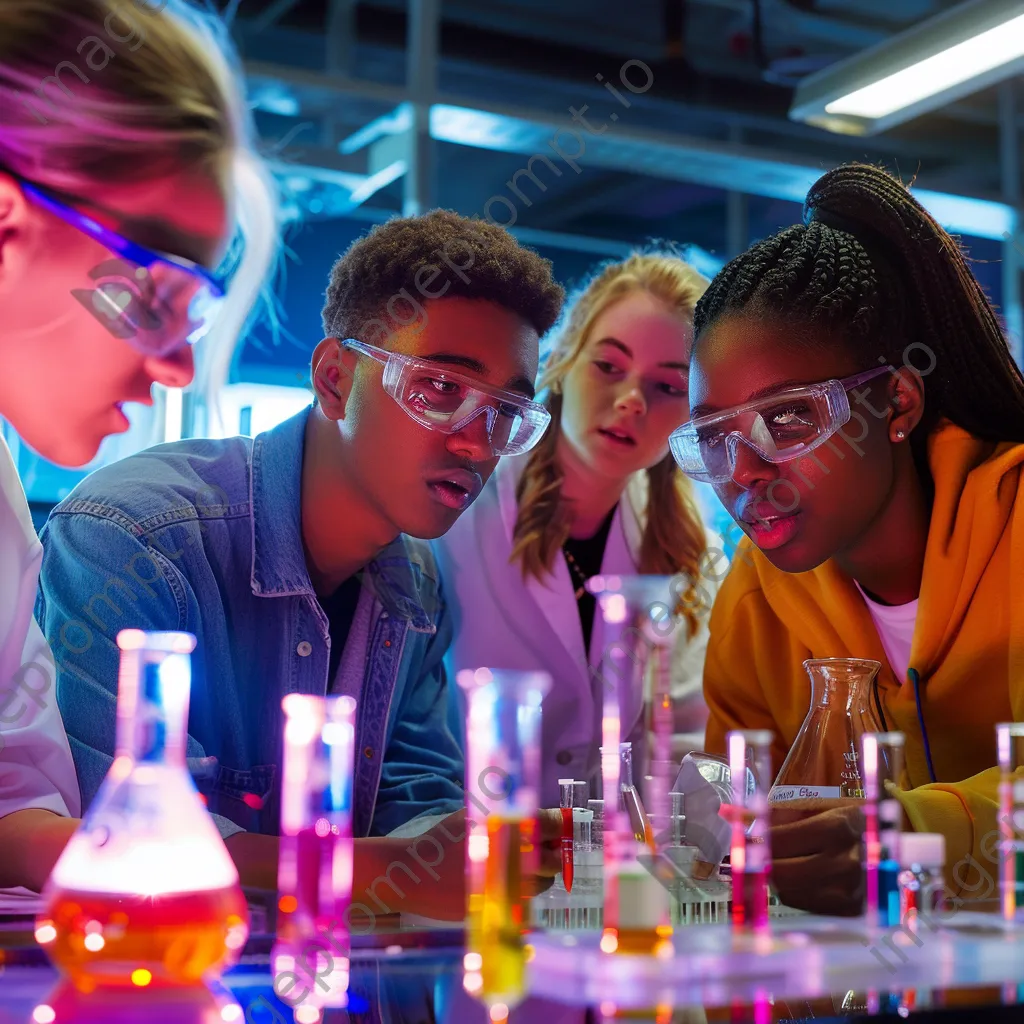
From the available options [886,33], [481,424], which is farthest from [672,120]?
[481,424]

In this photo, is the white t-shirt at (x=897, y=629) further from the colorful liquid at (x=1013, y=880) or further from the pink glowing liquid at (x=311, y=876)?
the pink glowing liquid at (x=311, y=876)

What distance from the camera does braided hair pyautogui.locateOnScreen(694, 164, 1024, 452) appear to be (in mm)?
1802

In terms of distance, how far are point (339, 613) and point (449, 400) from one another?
45cm

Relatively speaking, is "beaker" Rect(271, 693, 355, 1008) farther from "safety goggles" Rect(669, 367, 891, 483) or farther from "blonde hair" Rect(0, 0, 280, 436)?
"safety goggles" Rect(669, 367, 891, 483)

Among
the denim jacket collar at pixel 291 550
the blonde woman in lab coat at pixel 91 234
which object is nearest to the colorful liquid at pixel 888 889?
the blonde woman in lab coat at pixel 91 234

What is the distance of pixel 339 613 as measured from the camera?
6.78 ft

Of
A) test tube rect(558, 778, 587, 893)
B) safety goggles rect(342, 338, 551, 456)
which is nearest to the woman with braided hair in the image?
safety goggles rect(342, 338, 551, 456)

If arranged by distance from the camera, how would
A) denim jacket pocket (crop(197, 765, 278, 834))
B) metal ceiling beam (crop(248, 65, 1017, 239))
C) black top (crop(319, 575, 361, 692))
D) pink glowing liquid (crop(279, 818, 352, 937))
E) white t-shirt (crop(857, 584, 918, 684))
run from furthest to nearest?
metal ceiling beam (crop(248, 65, 1017, 239)) → black top (crop(319, 575, 361, 692)) → white t-shirt (crop(857, 584, 918, 684)) → denim jacket pocket (crop(197, 765, 278, 834)) → pink glowing liquid (crop(279, 818, 352, 937))

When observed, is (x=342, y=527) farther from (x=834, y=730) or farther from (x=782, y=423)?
(x=834, y=730)

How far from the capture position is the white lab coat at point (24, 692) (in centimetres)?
141

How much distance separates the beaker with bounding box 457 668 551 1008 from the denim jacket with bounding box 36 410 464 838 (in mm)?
673

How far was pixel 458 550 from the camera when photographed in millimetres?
2518

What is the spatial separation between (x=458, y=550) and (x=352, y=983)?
1.60 meters

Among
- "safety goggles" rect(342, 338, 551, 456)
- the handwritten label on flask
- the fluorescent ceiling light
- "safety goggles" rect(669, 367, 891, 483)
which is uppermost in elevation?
the fluorescent ceiling light
